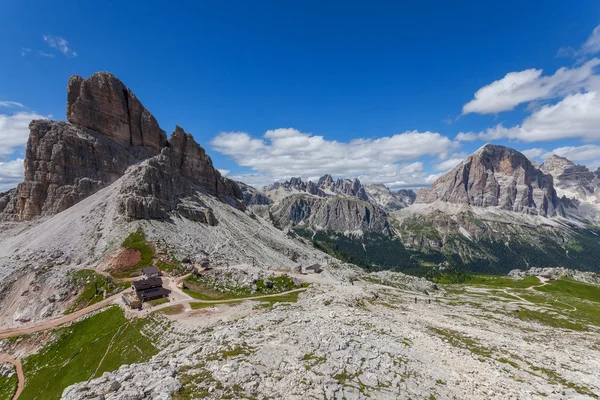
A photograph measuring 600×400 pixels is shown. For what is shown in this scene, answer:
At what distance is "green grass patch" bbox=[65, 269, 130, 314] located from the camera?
74.6 meters

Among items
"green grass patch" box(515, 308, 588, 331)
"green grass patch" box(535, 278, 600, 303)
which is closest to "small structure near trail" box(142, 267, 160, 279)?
"green grass patch" box(515, 308, 588, 331)

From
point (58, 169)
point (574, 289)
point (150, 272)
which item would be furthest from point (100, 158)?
point (574, 289)

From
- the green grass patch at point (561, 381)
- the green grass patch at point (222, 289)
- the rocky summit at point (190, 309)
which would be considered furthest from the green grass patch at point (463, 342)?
the green grass patch at point (222, 289)

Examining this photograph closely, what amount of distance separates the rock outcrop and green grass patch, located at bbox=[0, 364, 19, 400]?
217 feet

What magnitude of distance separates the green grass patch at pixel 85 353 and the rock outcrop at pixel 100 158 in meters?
59.6

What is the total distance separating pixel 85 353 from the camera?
5338cm

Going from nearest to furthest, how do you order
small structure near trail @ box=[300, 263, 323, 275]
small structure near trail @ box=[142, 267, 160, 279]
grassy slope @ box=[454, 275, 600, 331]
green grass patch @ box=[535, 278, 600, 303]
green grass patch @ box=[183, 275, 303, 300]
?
green grass patch @ box=[183, 275, 303, 300] → small structure near trail @ box=[142, 267, 160, 279] → grassy slope @ box=[454, 275, 600, 331] → small structure near trail @ box=[300, 263, 323, 275] → green grass patch @ box=[535, 278, 600, 303]

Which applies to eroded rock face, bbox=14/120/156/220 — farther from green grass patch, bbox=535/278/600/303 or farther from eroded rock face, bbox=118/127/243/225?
green grass patch, bbox=535/278/600/303

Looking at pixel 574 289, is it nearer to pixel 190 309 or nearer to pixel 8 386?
pixel 190 309

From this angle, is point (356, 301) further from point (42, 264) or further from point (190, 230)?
point (42, 264)

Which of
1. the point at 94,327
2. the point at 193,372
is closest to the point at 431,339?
the point at 193,372

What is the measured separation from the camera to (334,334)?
40781 millimetres

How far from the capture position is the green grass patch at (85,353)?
46844 millimetres

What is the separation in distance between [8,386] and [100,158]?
118707 millimetres
